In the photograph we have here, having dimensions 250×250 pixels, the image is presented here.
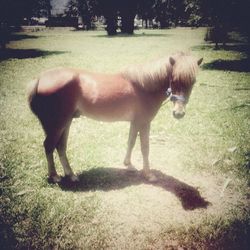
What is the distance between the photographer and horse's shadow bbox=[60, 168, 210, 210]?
17.4ft

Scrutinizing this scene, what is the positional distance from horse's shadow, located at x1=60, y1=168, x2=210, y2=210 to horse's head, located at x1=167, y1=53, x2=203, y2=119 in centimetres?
165

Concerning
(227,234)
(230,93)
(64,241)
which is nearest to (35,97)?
(64,241)

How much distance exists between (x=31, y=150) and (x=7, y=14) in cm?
1916

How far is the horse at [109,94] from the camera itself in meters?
4.80

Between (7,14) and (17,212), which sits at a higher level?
(7,14)

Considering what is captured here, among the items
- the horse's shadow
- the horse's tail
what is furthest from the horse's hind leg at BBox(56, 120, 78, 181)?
the horse's tail

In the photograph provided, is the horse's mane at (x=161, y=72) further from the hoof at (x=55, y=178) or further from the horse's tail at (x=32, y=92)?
the hoof at (x=55, y=178)

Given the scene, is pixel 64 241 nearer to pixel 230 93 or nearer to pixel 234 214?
pixel 234 214

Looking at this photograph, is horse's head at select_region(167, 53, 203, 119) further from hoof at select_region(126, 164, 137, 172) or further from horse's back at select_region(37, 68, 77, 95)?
hoof at select_region(126, 164, 137, 172)

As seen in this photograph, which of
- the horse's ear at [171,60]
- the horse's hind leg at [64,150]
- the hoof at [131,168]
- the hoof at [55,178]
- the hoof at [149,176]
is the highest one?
the horse's ear at [171,60]

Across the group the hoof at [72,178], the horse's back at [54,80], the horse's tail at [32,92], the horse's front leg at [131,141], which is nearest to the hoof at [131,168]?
the horse's front leg at [131,141]

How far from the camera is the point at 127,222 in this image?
467 cm

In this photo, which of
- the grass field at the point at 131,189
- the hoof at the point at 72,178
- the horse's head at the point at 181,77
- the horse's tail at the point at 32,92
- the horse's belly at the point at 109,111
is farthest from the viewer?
the hoof at the point at 72,178

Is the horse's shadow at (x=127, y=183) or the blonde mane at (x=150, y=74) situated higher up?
the blonde mane at (x=150, y=74)
